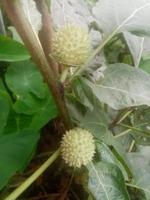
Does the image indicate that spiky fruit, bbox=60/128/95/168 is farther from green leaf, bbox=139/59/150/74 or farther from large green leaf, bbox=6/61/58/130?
green leaf, bbox=139/59/150/74

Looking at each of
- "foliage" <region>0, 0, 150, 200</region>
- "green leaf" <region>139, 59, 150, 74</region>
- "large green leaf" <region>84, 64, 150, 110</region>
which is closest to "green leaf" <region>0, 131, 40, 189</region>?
"foliage" <region>0, 0, 150, 200</region>

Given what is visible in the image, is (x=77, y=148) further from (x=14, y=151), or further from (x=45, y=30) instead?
(x=45, y=30)

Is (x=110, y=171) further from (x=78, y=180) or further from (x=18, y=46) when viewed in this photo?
(x=18, y=46)

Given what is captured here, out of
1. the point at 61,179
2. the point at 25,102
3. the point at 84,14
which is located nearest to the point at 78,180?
the point at 61,179

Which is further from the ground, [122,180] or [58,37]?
[58,37]

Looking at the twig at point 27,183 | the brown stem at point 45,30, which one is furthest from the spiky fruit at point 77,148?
the brown stem at point 45,30

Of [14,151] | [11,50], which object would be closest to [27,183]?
[14,151]
